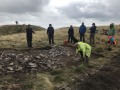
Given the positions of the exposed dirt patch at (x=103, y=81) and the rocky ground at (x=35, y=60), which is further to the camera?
the rocky ground at (x=35, y=60)

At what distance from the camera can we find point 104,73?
2050 centimetres

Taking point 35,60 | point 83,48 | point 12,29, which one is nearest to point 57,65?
point 35,60

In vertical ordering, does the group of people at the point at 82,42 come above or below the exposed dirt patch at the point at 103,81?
above

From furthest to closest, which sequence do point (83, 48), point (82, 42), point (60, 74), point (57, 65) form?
point (82, 42) < point (57, 65) < point (83, 48) < point (60, 74)

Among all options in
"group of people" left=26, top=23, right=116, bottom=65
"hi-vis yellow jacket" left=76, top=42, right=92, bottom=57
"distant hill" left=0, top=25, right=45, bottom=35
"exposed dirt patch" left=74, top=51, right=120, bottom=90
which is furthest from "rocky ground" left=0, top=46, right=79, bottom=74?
"distant hill" left=0, top=25, right=45, bottom=35

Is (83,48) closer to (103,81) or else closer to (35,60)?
(35,60)

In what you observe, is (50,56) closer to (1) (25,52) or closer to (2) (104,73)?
(1) (25,52)

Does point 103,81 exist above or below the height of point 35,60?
below

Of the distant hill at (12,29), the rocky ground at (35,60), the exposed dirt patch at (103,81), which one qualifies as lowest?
the exposed dirt patch at (103,81)

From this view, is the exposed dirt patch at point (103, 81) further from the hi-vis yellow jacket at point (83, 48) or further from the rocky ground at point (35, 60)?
the rocky ground at point (35, 60)

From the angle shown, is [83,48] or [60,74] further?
[83,48]

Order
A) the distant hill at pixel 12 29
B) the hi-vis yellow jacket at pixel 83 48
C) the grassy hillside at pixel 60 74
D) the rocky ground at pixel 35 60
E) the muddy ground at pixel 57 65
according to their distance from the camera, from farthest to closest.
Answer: the distant hill at pixel 12 29 < the hi-vis yellow jacket at pixel 83 48 < the rocky ground at pixel 35 60 < the muddy ground at pixel 57 65 < the grassy hillside at pixel 60 74

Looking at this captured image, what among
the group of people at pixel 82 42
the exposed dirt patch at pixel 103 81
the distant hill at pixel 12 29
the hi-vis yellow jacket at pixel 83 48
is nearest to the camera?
the exposed dirt patch at pixel 103 81

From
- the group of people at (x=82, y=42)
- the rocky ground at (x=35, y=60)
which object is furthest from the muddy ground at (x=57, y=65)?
the group of people at (x=82, y=42)
